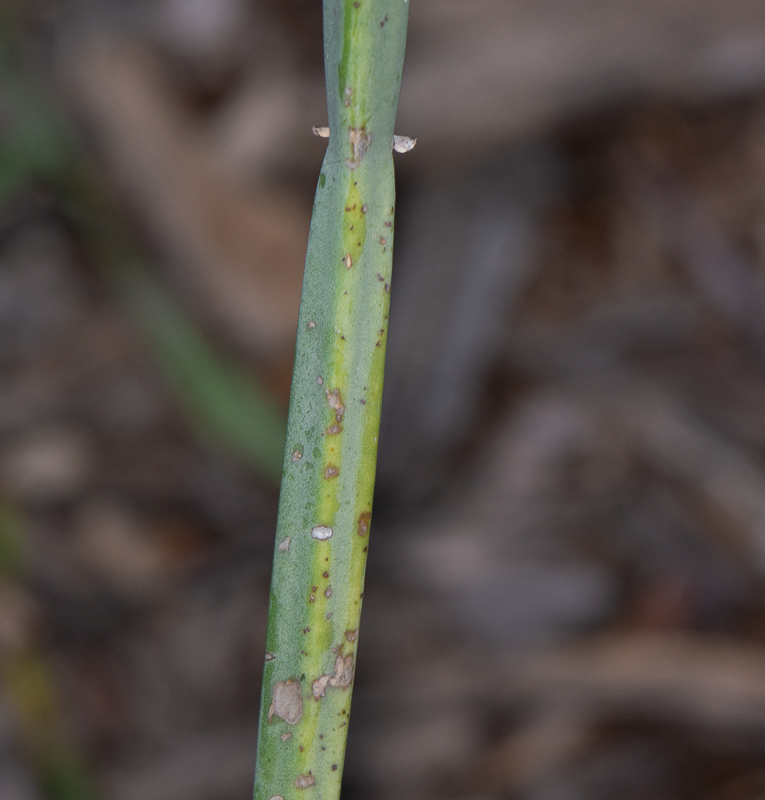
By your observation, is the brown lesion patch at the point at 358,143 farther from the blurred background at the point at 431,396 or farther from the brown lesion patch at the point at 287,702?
the blurred background at the point at 431,396

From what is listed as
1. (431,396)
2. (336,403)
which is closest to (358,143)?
(336,403)

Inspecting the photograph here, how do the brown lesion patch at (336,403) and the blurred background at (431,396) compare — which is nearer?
the brown lesion patch at (336,403)

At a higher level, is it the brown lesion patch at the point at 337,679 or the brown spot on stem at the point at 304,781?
the brown lesion patch at the point at 337,679

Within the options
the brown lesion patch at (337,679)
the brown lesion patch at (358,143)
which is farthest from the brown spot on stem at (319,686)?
the brown lesion patch at (358,143)

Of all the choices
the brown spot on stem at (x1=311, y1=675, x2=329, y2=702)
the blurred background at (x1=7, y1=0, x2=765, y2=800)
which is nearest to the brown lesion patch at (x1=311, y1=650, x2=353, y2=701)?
the brown spot on stem at (x1=311, y1=675, x2=329, y2=702)

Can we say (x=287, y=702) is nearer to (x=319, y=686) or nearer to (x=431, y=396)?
(x=319, y=686)

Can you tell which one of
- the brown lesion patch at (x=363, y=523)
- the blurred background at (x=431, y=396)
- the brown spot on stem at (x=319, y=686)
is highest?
the blurred background at (x=431, y=396)
